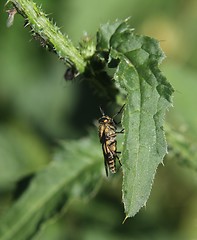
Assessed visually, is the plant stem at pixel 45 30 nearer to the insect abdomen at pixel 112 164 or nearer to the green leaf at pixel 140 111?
the green leaf at pixel 140 111

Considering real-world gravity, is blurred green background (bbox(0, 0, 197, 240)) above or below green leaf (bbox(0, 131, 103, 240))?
above

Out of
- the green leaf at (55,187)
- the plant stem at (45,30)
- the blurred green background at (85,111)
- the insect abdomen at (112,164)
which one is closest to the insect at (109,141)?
the insect abdomen at (112,164)

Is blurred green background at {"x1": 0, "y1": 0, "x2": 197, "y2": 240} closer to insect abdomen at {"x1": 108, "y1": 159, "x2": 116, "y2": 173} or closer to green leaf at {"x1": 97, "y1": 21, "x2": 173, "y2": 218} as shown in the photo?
insect abdomen at {"x1": 108, "y1": 159, "x2": 116, "y2": 173}

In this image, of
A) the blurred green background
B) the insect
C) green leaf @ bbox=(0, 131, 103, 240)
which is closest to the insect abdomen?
the insect

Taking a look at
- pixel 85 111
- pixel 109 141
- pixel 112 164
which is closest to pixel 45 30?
pixel 109 141

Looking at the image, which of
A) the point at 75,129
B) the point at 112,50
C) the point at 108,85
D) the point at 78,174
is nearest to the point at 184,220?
the point at 75,129

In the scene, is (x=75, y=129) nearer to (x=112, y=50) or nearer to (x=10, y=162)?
(x=10, y=162)
